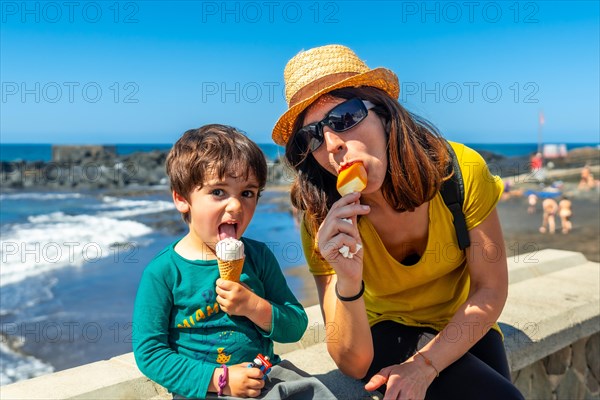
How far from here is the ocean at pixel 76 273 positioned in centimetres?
643

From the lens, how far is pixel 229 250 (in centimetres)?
204

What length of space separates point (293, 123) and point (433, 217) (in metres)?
0.70

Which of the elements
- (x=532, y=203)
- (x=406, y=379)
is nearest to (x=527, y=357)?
(x=406, y=379)

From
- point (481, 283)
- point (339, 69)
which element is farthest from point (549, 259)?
point (339, 69)

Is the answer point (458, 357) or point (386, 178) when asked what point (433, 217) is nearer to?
point (386, 178)

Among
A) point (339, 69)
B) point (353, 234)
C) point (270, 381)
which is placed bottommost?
point (270, 381)

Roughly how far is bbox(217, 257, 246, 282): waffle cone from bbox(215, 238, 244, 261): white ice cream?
0.8 inches

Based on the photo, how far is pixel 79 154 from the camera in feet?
165

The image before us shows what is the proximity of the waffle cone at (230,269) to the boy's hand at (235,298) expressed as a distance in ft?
0.08

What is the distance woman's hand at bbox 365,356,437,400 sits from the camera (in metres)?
2.14

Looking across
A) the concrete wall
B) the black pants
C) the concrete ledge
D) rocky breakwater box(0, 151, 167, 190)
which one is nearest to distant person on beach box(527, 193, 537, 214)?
the concrete wall

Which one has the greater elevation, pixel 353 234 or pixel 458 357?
pixel 353 234

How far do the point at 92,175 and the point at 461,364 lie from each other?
37.7m

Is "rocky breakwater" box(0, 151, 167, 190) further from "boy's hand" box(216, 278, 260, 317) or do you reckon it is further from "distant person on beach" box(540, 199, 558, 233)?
"boy's hand" box(216, 278, 260, 317)
